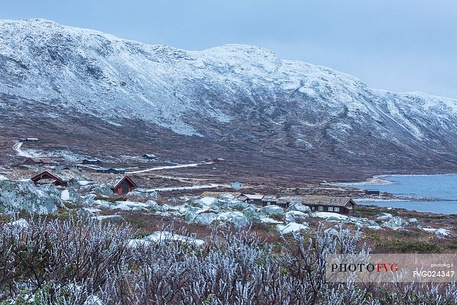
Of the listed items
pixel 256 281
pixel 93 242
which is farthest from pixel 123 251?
pixel 256 281

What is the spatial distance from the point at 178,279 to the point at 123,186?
45.4 metres

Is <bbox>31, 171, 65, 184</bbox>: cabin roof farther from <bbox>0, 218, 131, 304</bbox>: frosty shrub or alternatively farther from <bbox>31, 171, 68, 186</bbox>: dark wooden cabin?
<bbox>0, 218, 131, 304</bbox>: frosty shrub

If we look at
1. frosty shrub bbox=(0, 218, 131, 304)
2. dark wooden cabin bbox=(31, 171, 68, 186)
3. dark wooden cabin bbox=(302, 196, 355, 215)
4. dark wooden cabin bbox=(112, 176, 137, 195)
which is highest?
frosty shrub bbox=(0, 218, 131, 304)

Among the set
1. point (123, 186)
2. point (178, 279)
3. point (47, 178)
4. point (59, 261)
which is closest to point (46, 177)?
point (47, 178)

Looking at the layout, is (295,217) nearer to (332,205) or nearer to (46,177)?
(332,205)

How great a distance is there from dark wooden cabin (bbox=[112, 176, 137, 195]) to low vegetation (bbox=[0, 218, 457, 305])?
41746mm

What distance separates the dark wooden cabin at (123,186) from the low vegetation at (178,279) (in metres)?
41.7

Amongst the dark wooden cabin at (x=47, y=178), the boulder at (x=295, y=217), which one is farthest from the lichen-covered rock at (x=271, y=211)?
the dark wooden cabin at (x=47, y=178)

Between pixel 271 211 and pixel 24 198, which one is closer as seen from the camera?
pixel 24 198

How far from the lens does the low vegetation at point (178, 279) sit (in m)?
4.76

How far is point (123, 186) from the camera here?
4922 cm

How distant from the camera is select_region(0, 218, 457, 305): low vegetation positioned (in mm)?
4758

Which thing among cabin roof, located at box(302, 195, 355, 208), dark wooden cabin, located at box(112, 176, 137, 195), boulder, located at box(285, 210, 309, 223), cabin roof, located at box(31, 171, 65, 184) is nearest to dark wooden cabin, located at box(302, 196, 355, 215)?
cabin roof, located at box(302, 195, 355, 208)

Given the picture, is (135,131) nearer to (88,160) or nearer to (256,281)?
(88,160)
